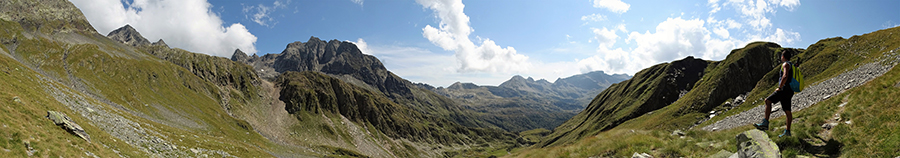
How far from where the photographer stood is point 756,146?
9852 millimetres

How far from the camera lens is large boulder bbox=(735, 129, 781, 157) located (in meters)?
9.64

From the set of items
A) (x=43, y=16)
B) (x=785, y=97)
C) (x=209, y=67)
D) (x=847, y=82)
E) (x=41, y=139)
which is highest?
(x=43, y=16)

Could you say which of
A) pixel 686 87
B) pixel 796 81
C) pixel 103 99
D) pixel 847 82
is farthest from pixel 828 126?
pixel 686 87

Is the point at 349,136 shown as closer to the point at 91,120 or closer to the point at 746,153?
the point at 91,120

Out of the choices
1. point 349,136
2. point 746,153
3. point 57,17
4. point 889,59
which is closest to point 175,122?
point 349,136

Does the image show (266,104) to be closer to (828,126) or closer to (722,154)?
(722,154)

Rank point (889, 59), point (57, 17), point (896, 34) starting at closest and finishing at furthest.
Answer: point (889, 59) < point (896, 34) < point (57, 17)

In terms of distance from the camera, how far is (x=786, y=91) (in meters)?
13.1

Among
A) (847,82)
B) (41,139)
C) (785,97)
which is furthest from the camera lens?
(847,82)

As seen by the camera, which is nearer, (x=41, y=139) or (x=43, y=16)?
(x=41, y=139)

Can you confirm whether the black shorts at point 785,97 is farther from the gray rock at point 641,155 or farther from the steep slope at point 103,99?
the steep slope at point 103,99

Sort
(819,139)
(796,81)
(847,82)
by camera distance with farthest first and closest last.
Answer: (847,82) < (796,81) < (819,139)

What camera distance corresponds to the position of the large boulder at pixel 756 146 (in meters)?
9.64

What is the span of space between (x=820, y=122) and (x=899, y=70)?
9.09m
